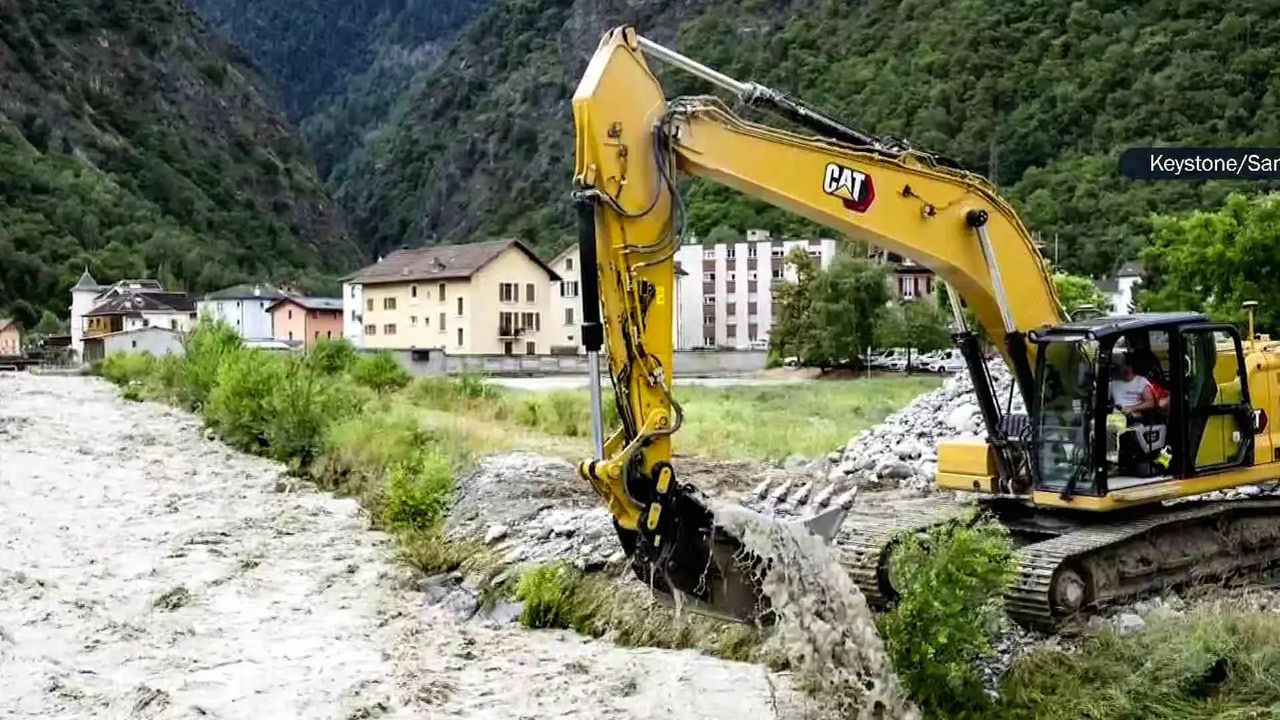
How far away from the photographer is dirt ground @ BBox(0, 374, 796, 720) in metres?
9.27

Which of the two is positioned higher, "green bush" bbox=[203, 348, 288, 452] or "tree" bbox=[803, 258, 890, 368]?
"tree" bbox=[803, 258, 890, 368]

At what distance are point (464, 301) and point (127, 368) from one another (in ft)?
51.5

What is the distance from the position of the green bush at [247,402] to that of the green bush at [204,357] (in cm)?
461

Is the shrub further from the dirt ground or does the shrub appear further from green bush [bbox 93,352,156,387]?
green bush [bbox 93,352,156,387]

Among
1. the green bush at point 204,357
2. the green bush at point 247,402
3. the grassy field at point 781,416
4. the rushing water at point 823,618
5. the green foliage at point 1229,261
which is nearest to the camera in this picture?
the rushing water at point 823,618

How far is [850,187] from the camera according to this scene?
356 inches

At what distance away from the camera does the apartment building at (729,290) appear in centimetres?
8269

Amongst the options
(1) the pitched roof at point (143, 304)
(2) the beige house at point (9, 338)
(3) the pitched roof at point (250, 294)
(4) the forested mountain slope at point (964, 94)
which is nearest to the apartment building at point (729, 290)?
(4) the forested mountain slope at point (964, 94)

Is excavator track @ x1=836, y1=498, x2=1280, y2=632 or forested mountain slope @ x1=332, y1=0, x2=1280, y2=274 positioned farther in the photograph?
forested mountain slope @ x1=332, y1=0, x2=1280, y2=274

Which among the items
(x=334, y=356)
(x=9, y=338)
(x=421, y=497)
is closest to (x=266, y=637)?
(x=421, y=497)

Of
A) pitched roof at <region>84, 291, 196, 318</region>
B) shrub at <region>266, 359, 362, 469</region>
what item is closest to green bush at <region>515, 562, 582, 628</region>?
shrub at <region>266, 359, 362, 469</region>

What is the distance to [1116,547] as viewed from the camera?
9227mm

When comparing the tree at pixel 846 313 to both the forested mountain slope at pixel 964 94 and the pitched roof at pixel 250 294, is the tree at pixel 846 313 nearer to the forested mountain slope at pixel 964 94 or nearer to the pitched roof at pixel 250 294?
the forested mountain slope at pixel 964 94

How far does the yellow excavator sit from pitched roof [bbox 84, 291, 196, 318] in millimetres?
87549
